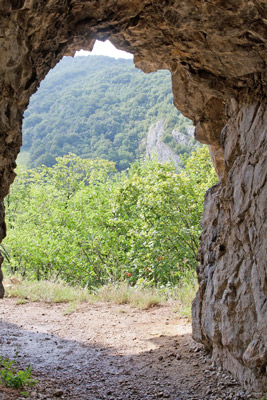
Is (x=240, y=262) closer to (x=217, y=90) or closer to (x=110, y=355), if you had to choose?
(x=217, y=90)

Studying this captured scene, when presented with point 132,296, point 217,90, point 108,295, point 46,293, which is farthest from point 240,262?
point 46,293

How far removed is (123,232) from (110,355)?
10122 millimetres

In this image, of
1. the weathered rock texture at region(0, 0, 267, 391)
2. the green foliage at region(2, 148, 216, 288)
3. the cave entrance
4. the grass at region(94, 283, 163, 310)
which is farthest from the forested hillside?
the weathered rock texture at region(0, 0, 267, 391)

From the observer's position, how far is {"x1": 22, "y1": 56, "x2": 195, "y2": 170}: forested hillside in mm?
58531

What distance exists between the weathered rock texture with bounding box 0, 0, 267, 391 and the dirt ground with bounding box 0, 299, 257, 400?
409 millimetres

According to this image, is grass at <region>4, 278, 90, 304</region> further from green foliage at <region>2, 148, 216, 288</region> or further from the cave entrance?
green foliage at <region>2, 148, 216, 288</region>

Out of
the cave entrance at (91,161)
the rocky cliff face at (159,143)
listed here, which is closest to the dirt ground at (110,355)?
the cave entrance at (91,161)

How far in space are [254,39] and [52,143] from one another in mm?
60767

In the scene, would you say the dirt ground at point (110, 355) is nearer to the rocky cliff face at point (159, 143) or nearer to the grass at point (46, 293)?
the grass at point (46, 293)

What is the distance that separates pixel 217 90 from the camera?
4.94 metres

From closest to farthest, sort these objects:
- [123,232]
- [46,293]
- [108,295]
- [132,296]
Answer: [132,296] < [108,295] < [46,293] < [123,232]

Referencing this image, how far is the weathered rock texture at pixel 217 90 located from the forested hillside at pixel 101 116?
4536cm

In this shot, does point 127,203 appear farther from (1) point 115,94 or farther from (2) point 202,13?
(1) point 115,94

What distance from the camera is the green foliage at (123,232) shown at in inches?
459
